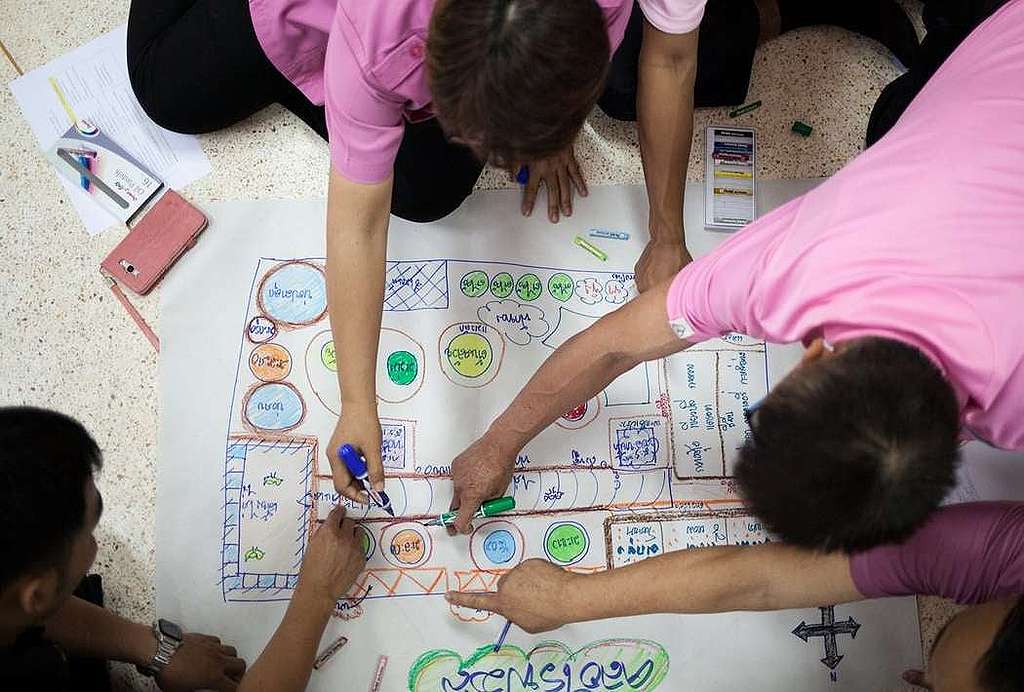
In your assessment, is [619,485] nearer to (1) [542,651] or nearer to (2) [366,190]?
(1) [542,651]

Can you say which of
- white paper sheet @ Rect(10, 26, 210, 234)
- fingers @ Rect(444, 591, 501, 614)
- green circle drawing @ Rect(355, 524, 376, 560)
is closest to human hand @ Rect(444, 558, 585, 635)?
fingers @ Rect(444, 591, 501, 614)

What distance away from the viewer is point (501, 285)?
100 centimetres

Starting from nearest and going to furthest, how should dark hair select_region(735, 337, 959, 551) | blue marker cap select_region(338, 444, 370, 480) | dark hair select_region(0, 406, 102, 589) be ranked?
dark hair select_region(735, 337, 959, 551) < dark hair select_region(0, 406, 102, 589) < blue marker cap select_region(338, 444, 370, 480)

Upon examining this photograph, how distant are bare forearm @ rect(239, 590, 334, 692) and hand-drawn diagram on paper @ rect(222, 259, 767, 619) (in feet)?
0.18

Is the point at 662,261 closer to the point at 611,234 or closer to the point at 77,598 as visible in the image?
the point at 611,234

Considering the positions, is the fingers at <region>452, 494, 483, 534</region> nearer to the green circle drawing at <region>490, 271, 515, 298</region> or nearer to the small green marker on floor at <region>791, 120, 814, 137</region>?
the green circle drawing at <region>490, 271, 515, 298</region>

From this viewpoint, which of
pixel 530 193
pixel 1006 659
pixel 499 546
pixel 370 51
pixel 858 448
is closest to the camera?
pixel 858 448

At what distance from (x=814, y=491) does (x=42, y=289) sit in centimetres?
97

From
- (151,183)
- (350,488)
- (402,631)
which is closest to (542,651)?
(402,631)

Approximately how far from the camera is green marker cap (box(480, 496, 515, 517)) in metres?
0.90

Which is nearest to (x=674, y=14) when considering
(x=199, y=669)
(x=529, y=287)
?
(x=529, y=287)

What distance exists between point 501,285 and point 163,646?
1.85ft

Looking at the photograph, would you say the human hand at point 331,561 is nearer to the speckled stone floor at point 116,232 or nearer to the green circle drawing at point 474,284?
the speckled stone floor at point 116,232

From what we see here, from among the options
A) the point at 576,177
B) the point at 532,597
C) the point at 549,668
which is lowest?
the point at 549,668
